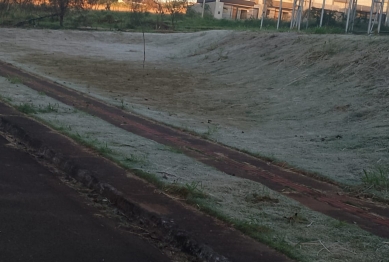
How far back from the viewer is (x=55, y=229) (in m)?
5.78

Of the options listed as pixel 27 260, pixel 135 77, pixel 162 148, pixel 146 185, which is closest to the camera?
pixel 27 260

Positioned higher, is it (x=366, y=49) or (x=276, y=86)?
(x=366, y=49)

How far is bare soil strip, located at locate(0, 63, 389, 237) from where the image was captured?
7.26m

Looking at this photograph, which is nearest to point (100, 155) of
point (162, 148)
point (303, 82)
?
point (162, 148)

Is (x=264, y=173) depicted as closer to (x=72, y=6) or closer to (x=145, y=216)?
(x=145, y=216)

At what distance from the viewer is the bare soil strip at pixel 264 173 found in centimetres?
726

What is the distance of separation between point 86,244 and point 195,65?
2384 cm

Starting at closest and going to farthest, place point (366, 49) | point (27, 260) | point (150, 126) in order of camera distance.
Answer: point (27, 260) → point (150, 126) → point (366, 49)

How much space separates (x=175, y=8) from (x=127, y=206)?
46696mm

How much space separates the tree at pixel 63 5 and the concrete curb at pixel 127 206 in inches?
1435

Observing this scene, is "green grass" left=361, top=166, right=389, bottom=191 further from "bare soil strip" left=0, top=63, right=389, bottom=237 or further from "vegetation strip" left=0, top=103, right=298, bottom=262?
"vegetation strip" left=0, top=103, right=298, bottom=262

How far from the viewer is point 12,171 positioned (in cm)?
783

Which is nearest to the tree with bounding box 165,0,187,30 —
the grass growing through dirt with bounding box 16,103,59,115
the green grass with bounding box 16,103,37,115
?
the grass growing through dirt with bounding box 16,103,59,115

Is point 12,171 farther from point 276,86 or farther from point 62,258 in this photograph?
point 276,86
